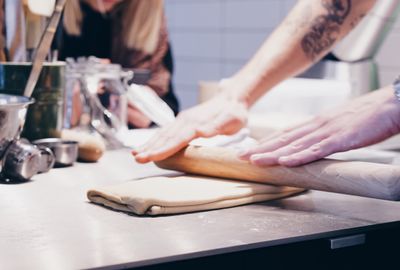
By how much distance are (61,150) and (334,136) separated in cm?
41

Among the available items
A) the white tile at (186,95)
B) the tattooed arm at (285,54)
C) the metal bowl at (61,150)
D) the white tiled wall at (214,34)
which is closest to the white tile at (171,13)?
the white tiled wall at (214,34)

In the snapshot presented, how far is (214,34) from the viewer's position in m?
2.84

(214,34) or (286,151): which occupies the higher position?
(214,34)

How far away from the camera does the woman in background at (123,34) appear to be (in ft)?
6.93

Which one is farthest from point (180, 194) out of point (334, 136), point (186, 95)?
point (186, 95)

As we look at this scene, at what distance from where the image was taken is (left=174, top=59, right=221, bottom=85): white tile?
9.30 ft

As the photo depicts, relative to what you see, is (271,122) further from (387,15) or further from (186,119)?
(387,15)

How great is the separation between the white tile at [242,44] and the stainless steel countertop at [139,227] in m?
1.75

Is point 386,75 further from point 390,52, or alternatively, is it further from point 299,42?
point 299,42

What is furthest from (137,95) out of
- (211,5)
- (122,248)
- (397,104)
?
(211,5)

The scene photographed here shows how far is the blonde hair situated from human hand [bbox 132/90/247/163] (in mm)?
1018

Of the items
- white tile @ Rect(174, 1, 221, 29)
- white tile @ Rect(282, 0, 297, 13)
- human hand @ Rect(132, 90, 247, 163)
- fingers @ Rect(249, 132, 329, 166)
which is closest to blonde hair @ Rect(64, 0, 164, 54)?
white tile @ Rect(282, 0, 297, 13)

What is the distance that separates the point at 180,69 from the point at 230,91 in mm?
1858

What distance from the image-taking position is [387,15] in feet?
6.23
